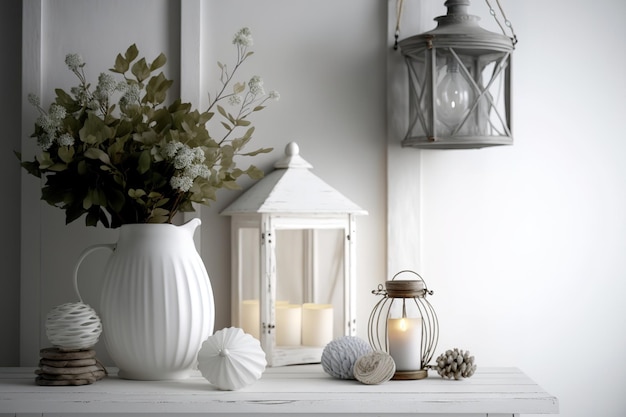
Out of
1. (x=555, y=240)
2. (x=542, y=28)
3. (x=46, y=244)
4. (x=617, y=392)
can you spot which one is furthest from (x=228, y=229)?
(x=617, y=392)

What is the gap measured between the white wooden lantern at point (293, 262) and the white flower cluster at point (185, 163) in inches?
9.1

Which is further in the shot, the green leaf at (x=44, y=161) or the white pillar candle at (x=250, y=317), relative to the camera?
the white pillar candle at (x=250, y=317)

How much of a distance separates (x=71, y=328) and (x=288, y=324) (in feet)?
1.89

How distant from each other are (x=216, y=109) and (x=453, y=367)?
1.01m

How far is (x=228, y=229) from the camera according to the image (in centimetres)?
227

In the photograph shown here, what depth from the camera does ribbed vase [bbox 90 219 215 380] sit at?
191cm

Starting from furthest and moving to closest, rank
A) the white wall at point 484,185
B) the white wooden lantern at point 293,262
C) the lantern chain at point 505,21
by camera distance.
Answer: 1. the white wall at point 484,185
2. the lantern chain at point 505,21
3. the white wooden lantern at point 293,262

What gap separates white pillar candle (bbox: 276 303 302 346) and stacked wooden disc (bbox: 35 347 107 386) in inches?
20.0

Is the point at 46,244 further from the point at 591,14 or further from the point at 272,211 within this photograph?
the point at 591,14

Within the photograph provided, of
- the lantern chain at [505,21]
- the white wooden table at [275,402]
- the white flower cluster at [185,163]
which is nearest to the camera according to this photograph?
the white wooden table at [275,402]

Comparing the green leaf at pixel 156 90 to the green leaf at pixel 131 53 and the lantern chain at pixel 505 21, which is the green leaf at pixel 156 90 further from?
the lantern chain at pixel 505 21

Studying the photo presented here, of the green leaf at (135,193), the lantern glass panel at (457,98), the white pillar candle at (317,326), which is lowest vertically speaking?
the white pillar candle at (317,326)

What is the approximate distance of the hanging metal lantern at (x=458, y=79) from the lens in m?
2.05

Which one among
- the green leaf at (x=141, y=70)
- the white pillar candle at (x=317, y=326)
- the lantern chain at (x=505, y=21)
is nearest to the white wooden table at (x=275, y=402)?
the white pillar candle at (x=317, y=326)
